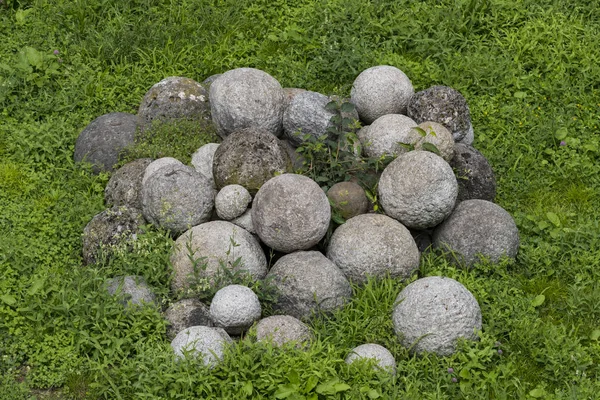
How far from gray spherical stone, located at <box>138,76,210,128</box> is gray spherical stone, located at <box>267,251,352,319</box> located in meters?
2.36

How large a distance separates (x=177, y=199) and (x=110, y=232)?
683 mm

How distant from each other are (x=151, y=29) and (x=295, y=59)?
66.8 inches

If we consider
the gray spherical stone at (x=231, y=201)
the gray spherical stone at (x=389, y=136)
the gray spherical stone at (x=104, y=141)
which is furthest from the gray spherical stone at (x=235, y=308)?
the gray spherical stone at (x=104, y=141)

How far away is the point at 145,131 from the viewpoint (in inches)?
329

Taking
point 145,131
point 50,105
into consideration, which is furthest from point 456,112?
point 50,105

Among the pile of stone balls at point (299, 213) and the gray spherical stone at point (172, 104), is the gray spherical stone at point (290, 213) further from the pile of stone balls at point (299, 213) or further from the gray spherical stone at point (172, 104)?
the gray spherical stone at point (172, 104)

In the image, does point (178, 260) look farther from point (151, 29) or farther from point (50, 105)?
point (151, 29)

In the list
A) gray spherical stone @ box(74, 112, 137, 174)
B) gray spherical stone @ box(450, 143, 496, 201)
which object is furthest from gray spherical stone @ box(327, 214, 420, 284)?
gray spherical stone @ box(74, 112, 137, 174)

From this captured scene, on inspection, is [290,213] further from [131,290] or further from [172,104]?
[172,104]

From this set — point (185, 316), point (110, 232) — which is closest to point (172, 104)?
point (110, 232)

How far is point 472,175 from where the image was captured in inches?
311

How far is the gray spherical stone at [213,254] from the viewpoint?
688cm

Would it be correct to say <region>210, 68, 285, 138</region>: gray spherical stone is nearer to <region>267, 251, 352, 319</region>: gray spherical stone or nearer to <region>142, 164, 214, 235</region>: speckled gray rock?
<region>142, 164, 214, 235</region>: speckled gray rock

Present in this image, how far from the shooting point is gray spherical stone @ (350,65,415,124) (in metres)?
8.16
